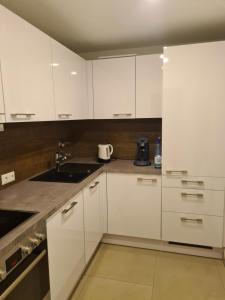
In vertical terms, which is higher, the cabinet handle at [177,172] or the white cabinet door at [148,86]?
the white cabinet door at [148,86]

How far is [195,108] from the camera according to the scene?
6.20 ft

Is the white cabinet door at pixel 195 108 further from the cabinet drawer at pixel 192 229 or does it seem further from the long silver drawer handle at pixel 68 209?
the long silver drawer handle at pixel 68 209

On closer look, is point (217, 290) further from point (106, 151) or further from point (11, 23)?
point (11, 23)

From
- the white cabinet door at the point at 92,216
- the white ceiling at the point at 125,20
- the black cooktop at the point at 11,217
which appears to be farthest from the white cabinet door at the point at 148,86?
the black cooktop at the point at 11,217

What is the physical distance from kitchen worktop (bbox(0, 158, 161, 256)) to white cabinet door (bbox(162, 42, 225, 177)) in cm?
84

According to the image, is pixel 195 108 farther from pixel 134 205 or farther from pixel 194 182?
pixel 134 205

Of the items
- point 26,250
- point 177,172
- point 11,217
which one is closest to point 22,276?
point 26,250

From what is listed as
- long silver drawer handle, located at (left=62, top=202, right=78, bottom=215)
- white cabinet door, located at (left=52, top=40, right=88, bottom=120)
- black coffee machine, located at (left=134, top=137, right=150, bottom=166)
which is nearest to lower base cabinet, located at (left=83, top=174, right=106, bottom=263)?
long silver drawer handle, located at (left=62, top=202, right=78, bottom=215)

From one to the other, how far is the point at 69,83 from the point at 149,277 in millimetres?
1883

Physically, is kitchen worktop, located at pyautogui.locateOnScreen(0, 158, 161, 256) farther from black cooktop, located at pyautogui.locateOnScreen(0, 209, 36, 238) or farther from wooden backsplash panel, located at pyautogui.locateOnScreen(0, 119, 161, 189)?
wooden backsplash panel, located at pyautogui.locateOnScreen(0, 119, 161, 189)

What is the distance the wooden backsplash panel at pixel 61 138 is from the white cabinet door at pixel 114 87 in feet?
1.00

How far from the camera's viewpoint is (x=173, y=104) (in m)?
1.94

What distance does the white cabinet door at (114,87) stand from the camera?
2.30 m

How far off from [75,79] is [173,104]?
98 cm
